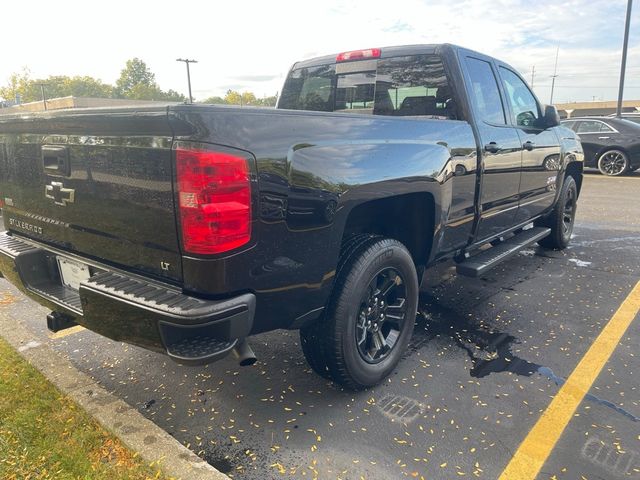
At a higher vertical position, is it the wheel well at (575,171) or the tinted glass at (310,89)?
the tinted glass at (310,89)

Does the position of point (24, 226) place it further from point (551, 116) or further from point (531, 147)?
point (551, 116)

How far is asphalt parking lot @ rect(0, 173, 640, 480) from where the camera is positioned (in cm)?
223

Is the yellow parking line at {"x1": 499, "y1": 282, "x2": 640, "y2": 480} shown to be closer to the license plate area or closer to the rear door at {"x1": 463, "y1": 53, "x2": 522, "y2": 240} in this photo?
the rear door at {"x1": 463, "y1": 53, "x2": 522, "y2": 240}

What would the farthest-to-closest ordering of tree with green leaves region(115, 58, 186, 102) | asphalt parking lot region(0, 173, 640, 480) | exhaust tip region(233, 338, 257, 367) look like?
1. tree with green leaves region(115, 58, 186, 102)
2. asphalt parking lot region(0, 173, 640, 480)
3. exhaust tip region(233, 338, 257, 367)

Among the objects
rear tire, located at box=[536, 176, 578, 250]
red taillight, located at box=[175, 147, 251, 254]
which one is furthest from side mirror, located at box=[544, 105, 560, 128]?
red taillight, located at box=[175, 147, 251, 254]

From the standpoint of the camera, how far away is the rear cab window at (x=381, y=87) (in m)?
3.52

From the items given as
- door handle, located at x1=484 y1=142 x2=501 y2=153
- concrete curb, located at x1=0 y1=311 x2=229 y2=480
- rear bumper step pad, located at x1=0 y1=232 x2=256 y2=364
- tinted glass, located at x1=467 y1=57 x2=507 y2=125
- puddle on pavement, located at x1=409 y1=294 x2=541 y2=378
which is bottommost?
puddle on pavement, located at x1=409 y1=294 x2=541 y2=378

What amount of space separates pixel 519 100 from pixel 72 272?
158 inches

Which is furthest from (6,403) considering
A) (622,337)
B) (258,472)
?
(622,337)

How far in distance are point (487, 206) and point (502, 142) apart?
0.54 metres

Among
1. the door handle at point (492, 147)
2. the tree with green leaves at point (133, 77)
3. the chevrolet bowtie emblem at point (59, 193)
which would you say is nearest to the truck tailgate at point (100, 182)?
the chevrolet bowtie emblem at point (59, 193)

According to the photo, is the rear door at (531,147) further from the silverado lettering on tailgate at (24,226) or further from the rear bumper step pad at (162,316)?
the silverado lettering on tailgate at (24,226)

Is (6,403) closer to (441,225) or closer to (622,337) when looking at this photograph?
(441,225)

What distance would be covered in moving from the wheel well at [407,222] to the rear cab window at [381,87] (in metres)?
0.84
